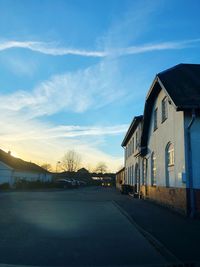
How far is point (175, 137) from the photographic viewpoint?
16.6 metres

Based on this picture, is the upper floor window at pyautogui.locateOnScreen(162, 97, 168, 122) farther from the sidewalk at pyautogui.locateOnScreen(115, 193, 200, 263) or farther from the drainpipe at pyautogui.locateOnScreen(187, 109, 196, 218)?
the sidewalk at pyautogui.locateOnScreen(115, 193, 200, 263)

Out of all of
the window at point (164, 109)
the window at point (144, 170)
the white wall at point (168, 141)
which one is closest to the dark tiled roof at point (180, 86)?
the white wall at point (168, 141)

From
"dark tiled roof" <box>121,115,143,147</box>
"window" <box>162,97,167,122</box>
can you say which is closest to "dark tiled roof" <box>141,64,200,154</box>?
"window" <box>162,97,167,122</box>

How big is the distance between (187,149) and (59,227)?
6437mm

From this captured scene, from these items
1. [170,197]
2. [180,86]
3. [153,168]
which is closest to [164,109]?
[180,86]

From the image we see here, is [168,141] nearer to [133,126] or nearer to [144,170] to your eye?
[144,170]

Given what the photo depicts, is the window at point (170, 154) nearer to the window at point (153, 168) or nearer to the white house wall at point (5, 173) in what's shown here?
A: the window at point (153, 168)

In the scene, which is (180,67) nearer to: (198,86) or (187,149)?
(198,86)

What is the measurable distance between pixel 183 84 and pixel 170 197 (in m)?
5.31

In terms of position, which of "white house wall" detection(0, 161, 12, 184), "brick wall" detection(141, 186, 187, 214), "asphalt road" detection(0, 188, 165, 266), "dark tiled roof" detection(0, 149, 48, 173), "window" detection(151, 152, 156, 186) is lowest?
"asphalt road" detection(0, 188, 165, 266)

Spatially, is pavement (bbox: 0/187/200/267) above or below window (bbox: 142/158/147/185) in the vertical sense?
below

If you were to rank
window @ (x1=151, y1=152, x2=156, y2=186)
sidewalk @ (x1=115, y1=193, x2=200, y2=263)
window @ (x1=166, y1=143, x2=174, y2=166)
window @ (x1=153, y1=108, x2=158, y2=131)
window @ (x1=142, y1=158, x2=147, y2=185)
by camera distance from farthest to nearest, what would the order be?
window @ (x1=142, y1=158, x2=147, y2=185)
window @ (x1=151, y1=152, x2=156, y2=186)
window @ (x1=153, y1=108, x2=158, y2=131)
window @ (x1=166, y1=143, x2=174, y2=166)
sidewalk @ (x1=115, y1=193, x2=200, y2=263)

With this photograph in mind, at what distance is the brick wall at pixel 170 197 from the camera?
1509cm

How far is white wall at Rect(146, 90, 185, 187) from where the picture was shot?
15.7 meters
